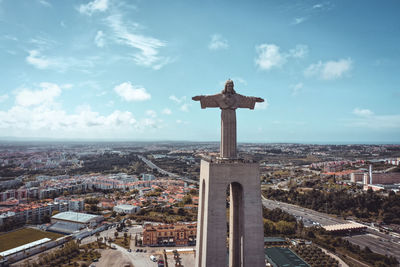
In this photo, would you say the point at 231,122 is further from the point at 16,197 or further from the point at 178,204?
the point at 16,197

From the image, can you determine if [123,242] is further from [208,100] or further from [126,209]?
[208,100]

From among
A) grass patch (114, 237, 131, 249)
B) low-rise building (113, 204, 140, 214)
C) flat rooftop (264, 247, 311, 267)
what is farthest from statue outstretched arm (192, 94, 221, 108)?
Answer: low-rise building (113, 204, 140, 214)

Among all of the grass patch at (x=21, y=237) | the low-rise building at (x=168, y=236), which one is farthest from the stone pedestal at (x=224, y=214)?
the grass patch at (x=21, y=237)

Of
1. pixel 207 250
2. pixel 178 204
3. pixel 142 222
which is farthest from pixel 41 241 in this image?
pixel 207 250

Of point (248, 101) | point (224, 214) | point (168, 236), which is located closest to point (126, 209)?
point (168, 236)

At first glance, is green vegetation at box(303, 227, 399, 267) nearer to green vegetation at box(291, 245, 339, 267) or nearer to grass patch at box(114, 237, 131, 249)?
green vegetation at box(291, 245, 339, 267)

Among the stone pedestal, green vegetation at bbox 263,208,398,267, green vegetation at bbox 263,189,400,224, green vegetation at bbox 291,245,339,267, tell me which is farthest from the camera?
green vegetation at bbox 263,189,400,224

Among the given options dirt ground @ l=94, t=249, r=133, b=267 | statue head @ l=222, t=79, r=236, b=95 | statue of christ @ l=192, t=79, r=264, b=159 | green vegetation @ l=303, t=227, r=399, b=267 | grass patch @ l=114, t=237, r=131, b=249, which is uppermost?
statue head @ l=222, t=79, r=236, b=95
